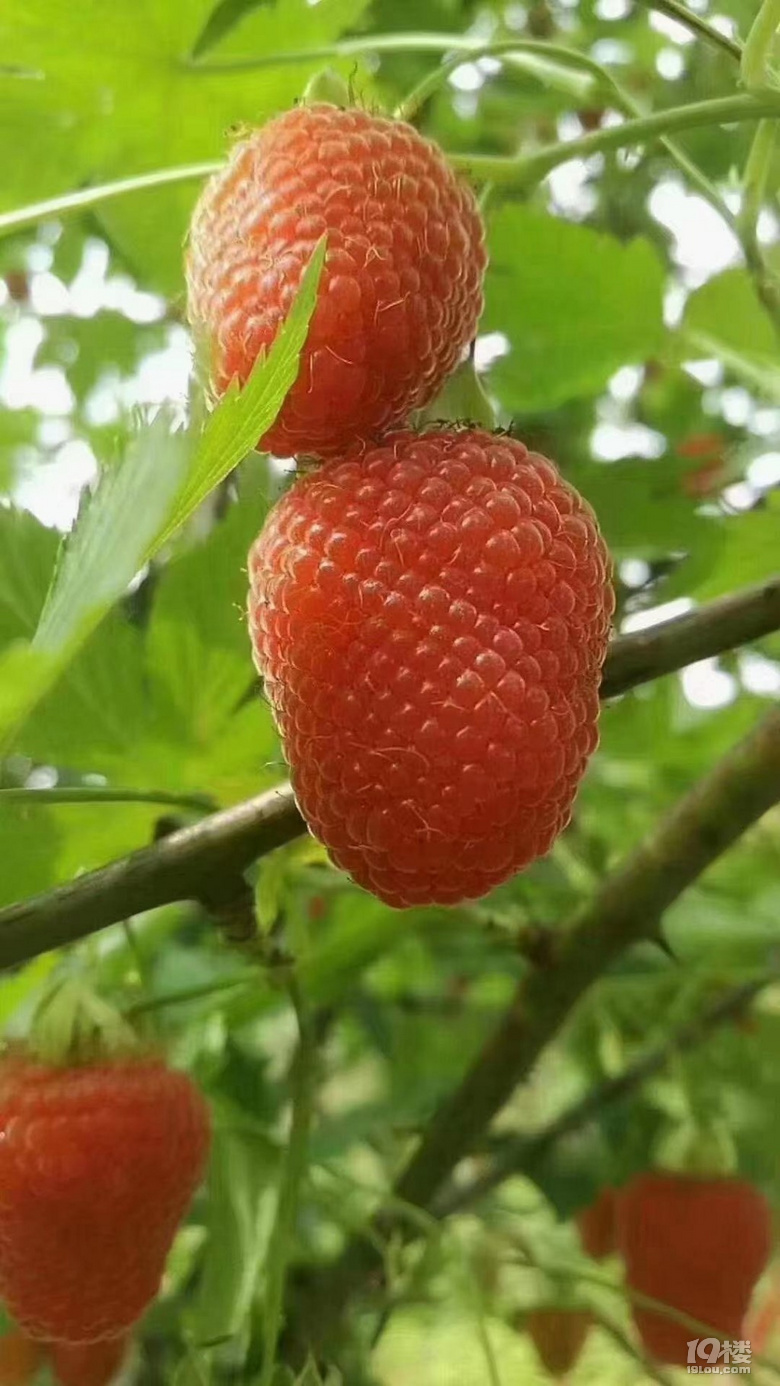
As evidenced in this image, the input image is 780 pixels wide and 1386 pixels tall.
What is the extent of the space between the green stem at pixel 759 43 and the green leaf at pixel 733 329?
0.81 feet

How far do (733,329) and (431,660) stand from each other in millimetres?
429

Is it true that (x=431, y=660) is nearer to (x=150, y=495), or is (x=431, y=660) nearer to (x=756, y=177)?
(x=150, y=495)

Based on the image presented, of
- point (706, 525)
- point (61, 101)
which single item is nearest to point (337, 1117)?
point (706, 525)

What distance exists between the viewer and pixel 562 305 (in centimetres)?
62

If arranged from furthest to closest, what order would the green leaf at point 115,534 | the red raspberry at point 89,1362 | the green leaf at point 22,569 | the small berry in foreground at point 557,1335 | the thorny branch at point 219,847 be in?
the small berry in foreground at point 557,1335 → the red raspberry at point 89,1362 → the green leaf at point 22,569 → the thorny branch at point 219,847 → the green leaf at point 115,534

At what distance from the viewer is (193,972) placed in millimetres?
744

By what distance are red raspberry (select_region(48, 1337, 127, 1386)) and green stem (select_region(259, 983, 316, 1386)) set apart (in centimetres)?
20

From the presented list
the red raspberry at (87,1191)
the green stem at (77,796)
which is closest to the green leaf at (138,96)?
the green stem at (77,796)

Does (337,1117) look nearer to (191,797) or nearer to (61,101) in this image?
(191,797)

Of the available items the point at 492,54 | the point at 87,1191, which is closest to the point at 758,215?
the point at 492,54

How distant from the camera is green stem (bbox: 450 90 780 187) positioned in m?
0.38

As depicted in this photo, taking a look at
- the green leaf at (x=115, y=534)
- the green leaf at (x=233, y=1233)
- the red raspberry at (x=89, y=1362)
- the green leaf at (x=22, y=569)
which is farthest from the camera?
the red raspberry at (x=89, y=1362)

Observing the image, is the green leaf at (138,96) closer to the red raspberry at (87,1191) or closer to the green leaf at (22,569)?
the green leaf at (22,569)

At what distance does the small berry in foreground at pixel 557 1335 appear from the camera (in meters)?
0.81
